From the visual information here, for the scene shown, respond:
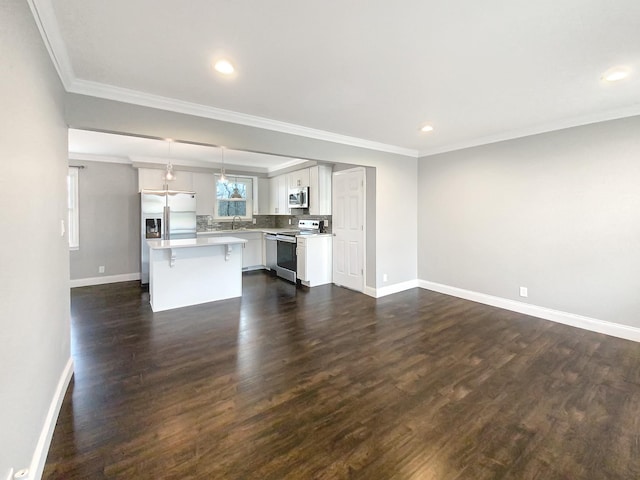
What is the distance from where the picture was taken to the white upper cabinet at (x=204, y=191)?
6466 mm

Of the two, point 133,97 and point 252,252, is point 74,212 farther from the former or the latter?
point 133,97

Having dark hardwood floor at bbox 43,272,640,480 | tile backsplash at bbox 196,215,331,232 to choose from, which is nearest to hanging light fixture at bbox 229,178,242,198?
tile backsplash at bbox 196,215,331,232

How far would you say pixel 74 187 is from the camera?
5.50 metres

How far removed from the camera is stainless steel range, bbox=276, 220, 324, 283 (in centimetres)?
583

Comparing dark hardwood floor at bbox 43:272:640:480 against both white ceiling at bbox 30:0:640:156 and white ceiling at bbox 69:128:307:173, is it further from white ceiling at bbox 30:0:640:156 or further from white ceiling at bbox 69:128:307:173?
white ceiling at bbox 69:128:307:173

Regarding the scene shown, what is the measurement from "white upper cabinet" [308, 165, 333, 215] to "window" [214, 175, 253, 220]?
1.99 metres

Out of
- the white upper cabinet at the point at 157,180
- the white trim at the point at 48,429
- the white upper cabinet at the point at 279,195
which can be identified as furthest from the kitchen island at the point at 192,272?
the white upper cabinet at the point at 279,195

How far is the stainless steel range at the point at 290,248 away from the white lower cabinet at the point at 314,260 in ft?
0.50

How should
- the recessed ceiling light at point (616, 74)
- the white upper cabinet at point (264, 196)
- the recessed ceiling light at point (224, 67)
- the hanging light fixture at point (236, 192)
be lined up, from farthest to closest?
1. the white upper cabinet at point (264, 196)
2. the hanging light fixture at point (236, 192)
3. the recessed ceiling light at point (616, 74)
4. the recessed ceiling light at point (224, 67)

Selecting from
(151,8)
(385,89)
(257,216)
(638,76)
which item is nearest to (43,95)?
(151,8)

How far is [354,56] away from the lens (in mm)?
2127

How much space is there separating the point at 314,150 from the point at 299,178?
2.31 metres

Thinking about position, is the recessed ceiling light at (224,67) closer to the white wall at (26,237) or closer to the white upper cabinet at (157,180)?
the white wall at (26,237)

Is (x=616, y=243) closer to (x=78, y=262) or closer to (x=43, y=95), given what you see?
(x=43, y=95)
